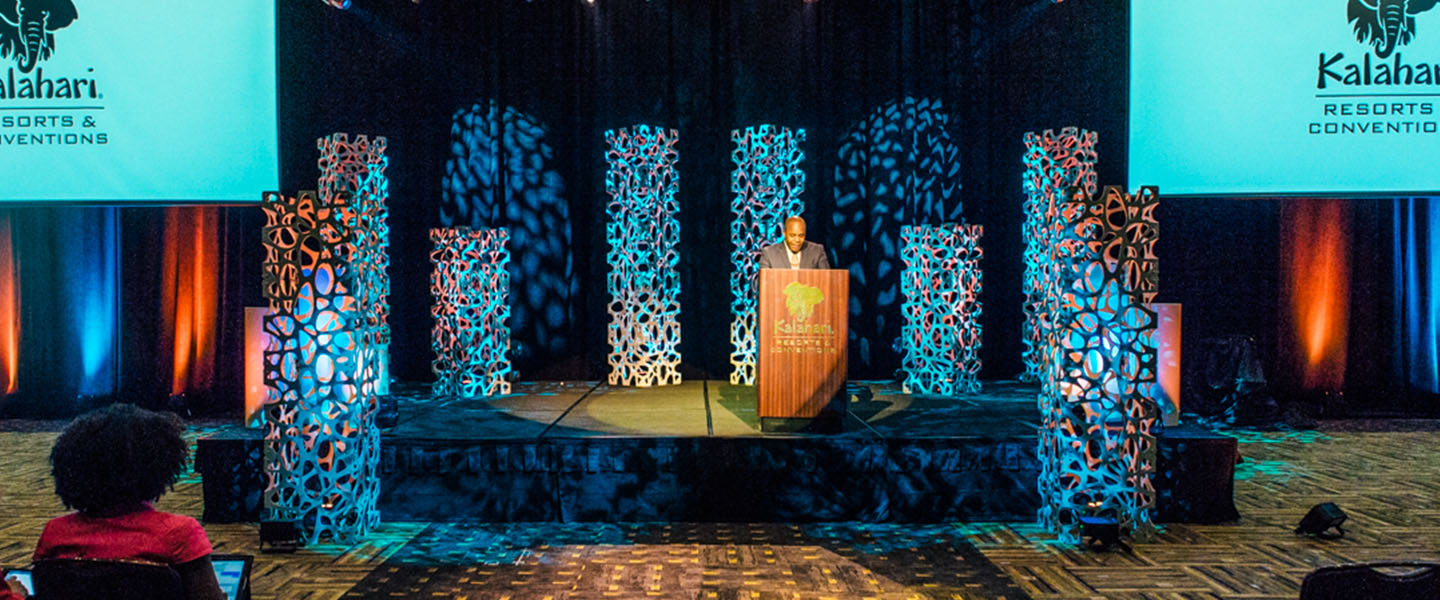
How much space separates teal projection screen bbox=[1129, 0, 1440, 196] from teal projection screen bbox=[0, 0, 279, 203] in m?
5.75

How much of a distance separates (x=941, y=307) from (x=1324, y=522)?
2.87 meters

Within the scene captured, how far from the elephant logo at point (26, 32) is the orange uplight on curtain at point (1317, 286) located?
29.8ft

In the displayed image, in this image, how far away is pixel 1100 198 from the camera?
154 inches

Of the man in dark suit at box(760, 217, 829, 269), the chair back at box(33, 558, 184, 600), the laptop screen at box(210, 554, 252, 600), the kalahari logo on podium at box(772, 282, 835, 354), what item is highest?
the man in dark suit at box(760, 217, 829, 269)

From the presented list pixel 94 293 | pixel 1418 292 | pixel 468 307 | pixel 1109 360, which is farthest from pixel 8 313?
pixel 1418 292

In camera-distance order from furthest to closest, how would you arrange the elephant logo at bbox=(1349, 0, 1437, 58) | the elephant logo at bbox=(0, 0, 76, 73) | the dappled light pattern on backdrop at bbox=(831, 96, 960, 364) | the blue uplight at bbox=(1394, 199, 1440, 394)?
the blue uplight at bbox=(1394, 199, 1440, 394) < the dappled light pattern on backdrop at bbox=(831, 96, 960, 364) < the elephant logo at bbox=(1349, 0, 1437, 58) < the elephant logo at bbox=(0, 0, 76, 73)

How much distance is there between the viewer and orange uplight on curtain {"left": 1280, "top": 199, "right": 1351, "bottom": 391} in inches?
303

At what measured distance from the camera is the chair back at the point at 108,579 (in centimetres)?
157

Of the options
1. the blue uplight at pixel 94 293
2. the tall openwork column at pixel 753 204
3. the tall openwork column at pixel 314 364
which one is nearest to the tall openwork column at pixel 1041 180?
the tall openwork column at pixel 753 204

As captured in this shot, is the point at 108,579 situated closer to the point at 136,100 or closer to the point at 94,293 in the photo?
the point at 136,100

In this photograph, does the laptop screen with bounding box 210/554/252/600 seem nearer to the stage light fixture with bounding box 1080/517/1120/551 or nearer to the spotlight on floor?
the stage light fixture with bounding box 1080/517/1120/551

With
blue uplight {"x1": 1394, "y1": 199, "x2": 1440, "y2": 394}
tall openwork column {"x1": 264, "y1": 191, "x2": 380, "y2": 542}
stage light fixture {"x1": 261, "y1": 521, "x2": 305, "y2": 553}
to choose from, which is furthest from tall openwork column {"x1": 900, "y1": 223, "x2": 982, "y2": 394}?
stage light fixture {"x1": 261, "y1": 521, "x2": 305, "y2": 553}

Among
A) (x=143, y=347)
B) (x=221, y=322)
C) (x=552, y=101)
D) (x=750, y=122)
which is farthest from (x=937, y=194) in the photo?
(x=143, y=347)

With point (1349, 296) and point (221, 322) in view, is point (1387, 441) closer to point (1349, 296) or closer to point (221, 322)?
point (1349, 296)
